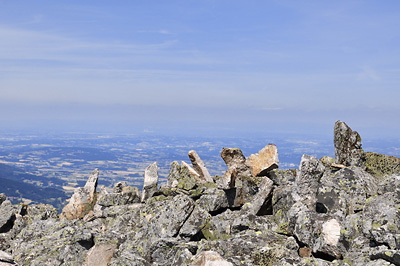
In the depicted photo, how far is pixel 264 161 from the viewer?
24188 mm

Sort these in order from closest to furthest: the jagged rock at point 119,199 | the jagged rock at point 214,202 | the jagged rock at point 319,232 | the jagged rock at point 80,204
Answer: the jagged rock at point 319,232
the jagged rock at point 214,202
the jagged rock at point 119,199
the jagged rock at point 80,204

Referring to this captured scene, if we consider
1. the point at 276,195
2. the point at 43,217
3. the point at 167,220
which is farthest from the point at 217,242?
the point at 43,217

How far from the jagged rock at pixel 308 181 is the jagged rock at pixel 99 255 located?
10490mm

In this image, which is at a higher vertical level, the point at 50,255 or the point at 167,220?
the point at 167,220

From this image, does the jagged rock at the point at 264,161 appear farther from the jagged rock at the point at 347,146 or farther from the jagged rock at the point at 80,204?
the jagged rock at the point at 80,204

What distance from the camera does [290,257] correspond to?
1338 cm

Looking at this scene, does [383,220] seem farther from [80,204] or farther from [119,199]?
[80,204]

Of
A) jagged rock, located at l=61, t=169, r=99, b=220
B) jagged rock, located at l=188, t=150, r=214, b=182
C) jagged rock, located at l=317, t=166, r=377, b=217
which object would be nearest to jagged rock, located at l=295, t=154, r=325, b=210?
jagged rock, located at l=317, t=166, r=377, b=217

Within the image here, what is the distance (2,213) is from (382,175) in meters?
29.8

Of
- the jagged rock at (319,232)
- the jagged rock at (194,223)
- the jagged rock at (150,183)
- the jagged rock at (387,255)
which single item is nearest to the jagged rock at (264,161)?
the jagged rock at (194,223)

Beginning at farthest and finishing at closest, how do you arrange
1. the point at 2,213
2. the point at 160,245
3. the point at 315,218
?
the point at 2,213
the point at 160,245
the point at 315,218

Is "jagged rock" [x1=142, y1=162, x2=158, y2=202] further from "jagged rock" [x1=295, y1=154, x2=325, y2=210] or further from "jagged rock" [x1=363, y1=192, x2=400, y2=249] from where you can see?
"jagged rock" [x1=363, y1=192, x2=400, y2=249]

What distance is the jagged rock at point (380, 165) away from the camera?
22.3 meters

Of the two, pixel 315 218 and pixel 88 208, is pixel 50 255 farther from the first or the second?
pixel 315 218
